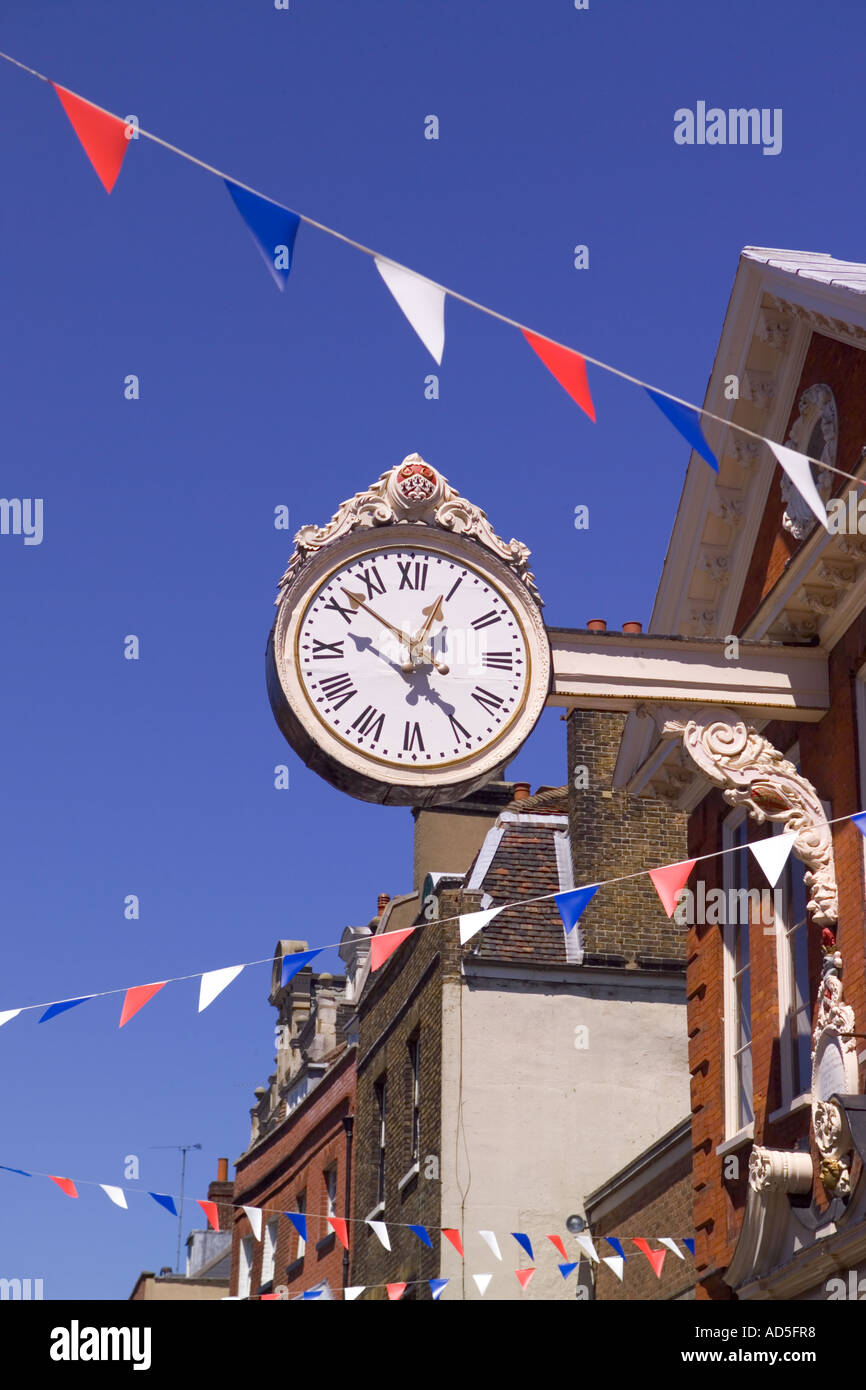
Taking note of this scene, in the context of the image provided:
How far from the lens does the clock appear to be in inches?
407

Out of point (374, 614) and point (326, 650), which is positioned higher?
point (374, 614)

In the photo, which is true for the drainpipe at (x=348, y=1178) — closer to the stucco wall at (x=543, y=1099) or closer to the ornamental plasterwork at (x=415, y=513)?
the stucco wall at (x=543, y=1099)

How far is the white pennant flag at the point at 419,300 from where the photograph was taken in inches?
334

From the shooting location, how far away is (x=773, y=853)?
10.9 metres

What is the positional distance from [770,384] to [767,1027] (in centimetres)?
452

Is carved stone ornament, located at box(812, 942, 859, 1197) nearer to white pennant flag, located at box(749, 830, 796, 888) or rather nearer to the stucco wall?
white pennant flag, located at box(749, 830, 796, 888)

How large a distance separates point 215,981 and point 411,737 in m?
1.97

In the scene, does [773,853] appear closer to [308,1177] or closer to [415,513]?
[415,513]

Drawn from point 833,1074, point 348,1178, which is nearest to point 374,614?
point 833,1074

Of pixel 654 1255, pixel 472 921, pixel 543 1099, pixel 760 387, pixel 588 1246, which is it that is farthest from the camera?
pixel 543 1099

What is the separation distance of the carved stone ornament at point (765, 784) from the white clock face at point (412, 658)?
1.30 metres
